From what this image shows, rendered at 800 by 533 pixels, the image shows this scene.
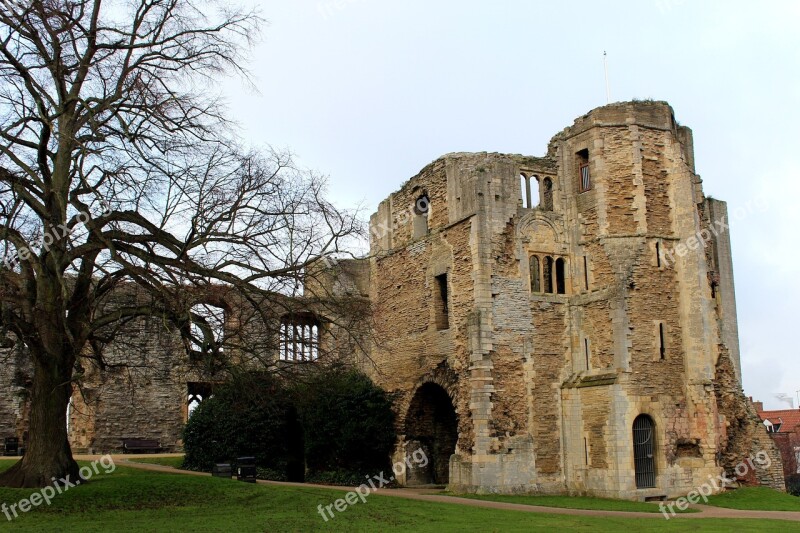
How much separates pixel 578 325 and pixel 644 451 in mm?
4202

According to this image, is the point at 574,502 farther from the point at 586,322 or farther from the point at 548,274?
the point at 548,274

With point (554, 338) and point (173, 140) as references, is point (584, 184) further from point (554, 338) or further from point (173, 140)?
point (173, 140)

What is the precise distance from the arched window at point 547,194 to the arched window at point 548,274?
180 cm

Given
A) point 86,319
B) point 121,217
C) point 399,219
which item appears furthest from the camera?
point 399,219

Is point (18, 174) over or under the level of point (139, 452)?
over

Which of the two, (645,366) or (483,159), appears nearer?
(645,366)

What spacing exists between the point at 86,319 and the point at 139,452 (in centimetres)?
1609

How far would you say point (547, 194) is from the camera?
28.3 meters

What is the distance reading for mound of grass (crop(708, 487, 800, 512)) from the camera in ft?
75.2

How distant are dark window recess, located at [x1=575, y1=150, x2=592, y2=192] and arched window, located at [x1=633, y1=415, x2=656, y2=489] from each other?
24.4 ft

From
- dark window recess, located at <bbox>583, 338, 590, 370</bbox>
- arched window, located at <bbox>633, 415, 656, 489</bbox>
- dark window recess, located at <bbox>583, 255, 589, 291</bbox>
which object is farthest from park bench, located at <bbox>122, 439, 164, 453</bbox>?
arched window, located at <bbox>633, 415, 656, 489</bbox>

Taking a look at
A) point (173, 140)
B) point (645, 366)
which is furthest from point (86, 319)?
point (645, 366)

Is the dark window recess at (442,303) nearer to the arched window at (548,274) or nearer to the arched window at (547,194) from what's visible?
the arched window at (548,274)

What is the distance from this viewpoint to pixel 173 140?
1750 cm
